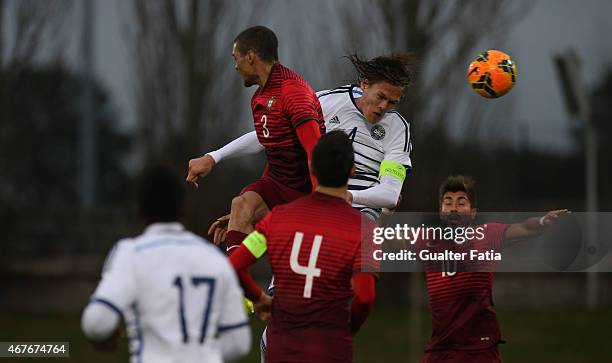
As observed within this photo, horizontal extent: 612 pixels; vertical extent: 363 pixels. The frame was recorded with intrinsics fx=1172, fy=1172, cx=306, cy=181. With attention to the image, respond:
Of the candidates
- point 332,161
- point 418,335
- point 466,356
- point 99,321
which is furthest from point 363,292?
point 418,335

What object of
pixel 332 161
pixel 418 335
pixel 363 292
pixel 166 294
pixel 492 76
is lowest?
pixel 166 294

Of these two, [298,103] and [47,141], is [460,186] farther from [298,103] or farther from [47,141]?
[47,141]

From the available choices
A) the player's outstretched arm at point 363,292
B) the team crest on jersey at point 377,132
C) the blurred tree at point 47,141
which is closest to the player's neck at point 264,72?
the team crest on jersey at point 377,132

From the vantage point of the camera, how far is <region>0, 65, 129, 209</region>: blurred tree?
24.2 m

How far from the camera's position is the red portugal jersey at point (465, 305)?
823 centimetres

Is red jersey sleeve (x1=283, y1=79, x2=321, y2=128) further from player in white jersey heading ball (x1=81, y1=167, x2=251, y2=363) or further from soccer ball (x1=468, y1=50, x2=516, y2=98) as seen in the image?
player in white jersey heading ball (x1=81, y1=167, x2=251, y2=363)

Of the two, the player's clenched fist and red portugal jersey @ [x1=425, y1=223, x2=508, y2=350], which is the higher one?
the player's clenched fist

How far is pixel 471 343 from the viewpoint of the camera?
8.23 metres

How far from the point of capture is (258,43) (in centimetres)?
794

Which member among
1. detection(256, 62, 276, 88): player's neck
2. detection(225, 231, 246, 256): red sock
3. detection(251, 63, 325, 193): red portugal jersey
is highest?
detection(256, 62, 276, 88): player's neck

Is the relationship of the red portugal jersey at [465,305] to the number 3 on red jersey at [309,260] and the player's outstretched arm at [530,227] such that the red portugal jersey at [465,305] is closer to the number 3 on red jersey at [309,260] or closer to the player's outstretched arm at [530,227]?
the player's outstretched arm at [530,227]

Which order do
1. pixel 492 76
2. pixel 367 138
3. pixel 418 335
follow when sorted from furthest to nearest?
pixel 418 335
pixel 492 76
pixel 367 138

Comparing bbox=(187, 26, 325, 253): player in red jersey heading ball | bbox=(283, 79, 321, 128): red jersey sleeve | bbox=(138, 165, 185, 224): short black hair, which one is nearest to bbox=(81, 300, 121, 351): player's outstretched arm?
bbox=(138, 165, 185, 224): short black hair

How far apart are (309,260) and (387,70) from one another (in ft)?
6.85
